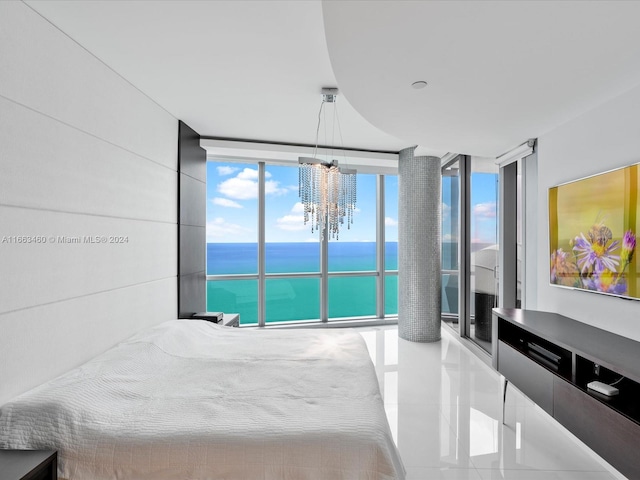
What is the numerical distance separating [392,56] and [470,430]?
2602 millimetres

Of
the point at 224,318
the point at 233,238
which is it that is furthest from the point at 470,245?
the point at 233,238

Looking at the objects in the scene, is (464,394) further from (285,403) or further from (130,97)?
(130,97)

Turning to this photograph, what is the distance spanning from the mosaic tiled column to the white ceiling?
1.44 m

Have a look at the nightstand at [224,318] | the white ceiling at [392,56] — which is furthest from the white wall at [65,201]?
the nightstand at [224,318]

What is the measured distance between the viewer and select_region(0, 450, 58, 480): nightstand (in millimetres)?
1286

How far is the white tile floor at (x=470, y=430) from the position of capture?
6.65ft

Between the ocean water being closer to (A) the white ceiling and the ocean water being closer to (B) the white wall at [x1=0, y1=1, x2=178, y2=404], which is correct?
(B) the white wall at [x1=0, y1=1, x2=178, y2=404]

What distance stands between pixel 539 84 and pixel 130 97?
9.67 feet

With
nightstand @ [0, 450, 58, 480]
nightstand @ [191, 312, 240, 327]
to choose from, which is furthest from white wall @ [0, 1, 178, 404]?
nightstand @ [191, 312, 240, 327]

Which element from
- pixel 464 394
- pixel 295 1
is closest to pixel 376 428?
pixel 464 394

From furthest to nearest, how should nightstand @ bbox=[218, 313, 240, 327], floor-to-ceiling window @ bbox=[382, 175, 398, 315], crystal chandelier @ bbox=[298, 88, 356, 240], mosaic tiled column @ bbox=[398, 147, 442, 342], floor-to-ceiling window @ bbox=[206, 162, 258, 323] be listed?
floor-to-ceiling window @ bbox=[382, 175, 398, 315] → floor-to-ceiling window @ bbox=[206, 162, 258, 323] → mosaic tiled column @ bbox=[398, 147, 442, 342] → nightstand @ bbox=[218, 313, 240, 327] → crystal chandelier @ bbox=[298, 88, 356, 240]

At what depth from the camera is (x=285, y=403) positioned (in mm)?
1729

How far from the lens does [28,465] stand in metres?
1.32

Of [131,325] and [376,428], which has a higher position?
[131,325]
